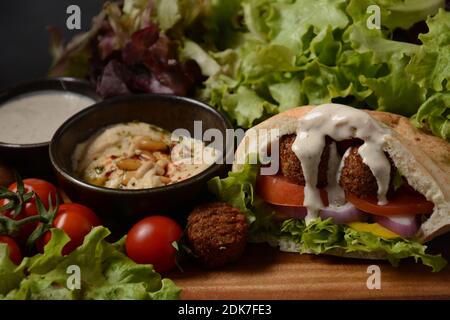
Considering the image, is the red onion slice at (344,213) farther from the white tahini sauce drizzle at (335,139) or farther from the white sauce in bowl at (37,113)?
the white sauce in bowl at (37,113)

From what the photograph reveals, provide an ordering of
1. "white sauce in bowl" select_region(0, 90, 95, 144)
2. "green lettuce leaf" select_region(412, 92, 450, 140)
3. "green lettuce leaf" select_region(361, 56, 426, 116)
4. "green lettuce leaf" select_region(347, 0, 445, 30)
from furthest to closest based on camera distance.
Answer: "white sauce in bowl" select_region(0, 90, 95, 144)
"green lettuce leaf" select_region(347, 0, 445, 30)
"green lettuce leaf" select_region(361, 56, 426, 116)
"green lettuce leaf" select_region(412, 92, 450, 140)

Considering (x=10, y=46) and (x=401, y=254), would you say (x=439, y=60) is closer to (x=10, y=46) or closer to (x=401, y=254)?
(x=401, y=254)

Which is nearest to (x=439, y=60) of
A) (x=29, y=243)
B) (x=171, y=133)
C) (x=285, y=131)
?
(x=285, y=131)

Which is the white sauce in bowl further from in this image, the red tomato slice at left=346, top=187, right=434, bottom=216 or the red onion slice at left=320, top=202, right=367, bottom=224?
the red tomato slice at left=346, top=187, right=434, bottom=216

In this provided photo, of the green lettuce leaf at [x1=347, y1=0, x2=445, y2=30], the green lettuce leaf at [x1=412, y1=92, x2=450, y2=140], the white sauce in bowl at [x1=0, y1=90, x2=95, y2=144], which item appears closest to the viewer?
the green lettuce leaf at [x1=412, y1=92, x2=450, y2=140]

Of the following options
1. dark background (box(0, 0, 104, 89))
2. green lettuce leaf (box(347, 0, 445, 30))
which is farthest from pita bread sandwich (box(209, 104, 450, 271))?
dark background (box(0, 0, 104, 89))

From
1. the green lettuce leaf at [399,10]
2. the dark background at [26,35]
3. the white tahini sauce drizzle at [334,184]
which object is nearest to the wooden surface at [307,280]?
the white tahini sauce drizzle at [334,184]

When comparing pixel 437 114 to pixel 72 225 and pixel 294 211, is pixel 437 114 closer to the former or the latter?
pixel 294 211
